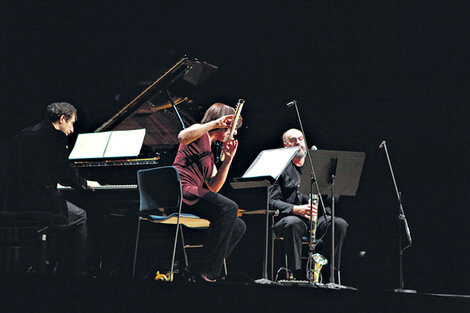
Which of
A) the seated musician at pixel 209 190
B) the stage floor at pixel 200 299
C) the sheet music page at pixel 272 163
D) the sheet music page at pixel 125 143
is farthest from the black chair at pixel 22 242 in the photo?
the sheet music page at pixel 272 163

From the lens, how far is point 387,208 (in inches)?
170

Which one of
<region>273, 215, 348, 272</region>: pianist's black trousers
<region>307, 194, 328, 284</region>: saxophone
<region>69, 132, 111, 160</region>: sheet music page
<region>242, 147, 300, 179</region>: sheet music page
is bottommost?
<region>307, 194, 328, 284</region>: saxophone

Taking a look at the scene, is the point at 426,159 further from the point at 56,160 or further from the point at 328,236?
the point at 56,160

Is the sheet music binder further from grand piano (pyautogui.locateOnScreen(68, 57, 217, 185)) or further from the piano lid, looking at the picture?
the piano lid

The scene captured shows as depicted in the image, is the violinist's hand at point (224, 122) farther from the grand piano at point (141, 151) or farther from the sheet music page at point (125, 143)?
the sheet music page at point (125, 143)

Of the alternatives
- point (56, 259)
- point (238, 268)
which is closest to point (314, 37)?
point (238, 268)

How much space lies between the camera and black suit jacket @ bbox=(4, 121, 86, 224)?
3135 mm

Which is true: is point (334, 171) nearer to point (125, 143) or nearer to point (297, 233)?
point (297, 233)

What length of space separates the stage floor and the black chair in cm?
52

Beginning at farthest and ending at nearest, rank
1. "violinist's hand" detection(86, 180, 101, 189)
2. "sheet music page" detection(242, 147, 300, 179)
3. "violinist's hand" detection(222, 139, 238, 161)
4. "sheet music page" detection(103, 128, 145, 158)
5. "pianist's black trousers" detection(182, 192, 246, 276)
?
1. "sheet music page" detection(103, 128, 145, 158)
2. "violinist's hand" detection(86, 180, 101, 189)
3. "violinist's hand" detection(222, 139, 238, 161)
4. "sheet music page" detection(242, 147, 300, 179)
5. "pianist's black trousers" detection(182, 192, 246, 276)

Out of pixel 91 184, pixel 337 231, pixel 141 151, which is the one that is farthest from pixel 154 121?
pixel 337 231

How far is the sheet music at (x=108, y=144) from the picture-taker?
12.5 ft

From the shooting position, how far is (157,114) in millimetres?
4020

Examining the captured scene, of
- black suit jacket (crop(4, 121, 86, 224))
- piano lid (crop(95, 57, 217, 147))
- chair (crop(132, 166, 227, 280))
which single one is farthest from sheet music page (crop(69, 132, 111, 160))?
chair (crop(132, 166, 227, 280))
